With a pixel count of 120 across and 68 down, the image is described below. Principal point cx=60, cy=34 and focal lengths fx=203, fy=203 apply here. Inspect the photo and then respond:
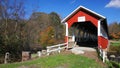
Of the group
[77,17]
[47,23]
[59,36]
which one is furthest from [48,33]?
[77,17]

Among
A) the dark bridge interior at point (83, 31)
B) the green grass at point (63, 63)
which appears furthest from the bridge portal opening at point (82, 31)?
the green grass at point (63, 63)

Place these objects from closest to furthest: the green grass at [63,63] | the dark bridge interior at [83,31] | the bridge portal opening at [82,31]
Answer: the green grass at [63,63] → the bridge portal opening at [82,31] → the dark bridge interior at [83,31]

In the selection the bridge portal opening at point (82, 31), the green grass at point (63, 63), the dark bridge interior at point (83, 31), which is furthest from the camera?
the dark bridge interior at point (83, 31)

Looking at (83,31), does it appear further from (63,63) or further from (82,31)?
(63,63)

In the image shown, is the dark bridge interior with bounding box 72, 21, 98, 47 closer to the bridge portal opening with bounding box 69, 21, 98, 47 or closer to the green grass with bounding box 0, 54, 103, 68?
the bridge portal opening with bounding box 69, 21, 98, 47

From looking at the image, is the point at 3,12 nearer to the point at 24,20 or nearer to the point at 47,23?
the point at 24,20

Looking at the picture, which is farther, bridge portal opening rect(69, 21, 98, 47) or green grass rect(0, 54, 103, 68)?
bridge portal opening rect(69, 21, 98, 47)

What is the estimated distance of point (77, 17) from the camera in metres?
21.6

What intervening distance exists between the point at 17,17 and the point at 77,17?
1407 centimetres

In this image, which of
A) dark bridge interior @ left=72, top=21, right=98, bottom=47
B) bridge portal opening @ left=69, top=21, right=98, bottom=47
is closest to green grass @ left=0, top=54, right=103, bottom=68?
bridge portal opening @ left=69, top=21, right=98, bottom=47

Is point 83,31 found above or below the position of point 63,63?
above

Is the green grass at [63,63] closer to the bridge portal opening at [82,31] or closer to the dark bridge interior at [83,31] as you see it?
the bridge portal opening at [82,31]

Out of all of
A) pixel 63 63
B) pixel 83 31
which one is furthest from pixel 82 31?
pixel 63 63

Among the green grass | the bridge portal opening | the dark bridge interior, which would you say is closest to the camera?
the green grass
